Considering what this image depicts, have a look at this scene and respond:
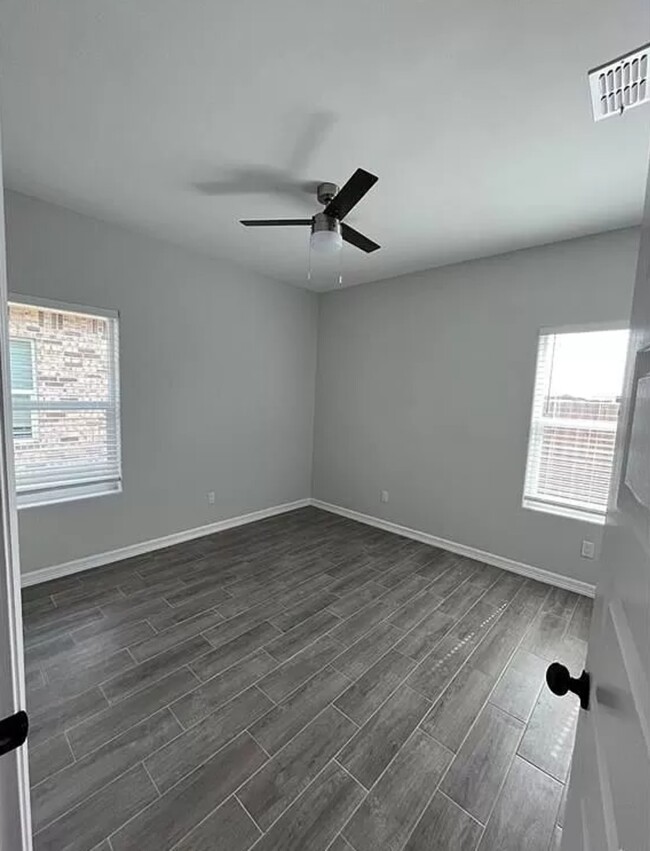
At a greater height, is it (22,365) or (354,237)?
(354,237)

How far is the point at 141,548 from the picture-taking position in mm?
3309

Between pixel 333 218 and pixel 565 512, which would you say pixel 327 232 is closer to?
pixel 333 218

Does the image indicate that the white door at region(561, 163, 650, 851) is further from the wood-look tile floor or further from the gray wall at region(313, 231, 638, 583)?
the gray wall at region(313, 231, 638, 583)

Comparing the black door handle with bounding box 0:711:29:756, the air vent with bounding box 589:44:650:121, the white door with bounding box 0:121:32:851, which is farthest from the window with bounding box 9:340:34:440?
the air vent with bounding box 589:44:650:121

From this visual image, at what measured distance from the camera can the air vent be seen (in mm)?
1350

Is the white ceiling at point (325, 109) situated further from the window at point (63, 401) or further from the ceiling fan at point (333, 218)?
the window at point (63, 401)

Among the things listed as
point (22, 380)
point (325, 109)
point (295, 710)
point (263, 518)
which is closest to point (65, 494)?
point (22, 380)

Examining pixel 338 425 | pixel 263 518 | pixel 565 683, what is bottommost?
pixel 263 518

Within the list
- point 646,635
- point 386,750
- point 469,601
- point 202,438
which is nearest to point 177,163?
point 202,438

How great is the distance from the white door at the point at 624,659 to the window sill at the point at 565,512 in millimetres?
2489

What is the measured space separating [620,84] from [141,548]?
4079mm

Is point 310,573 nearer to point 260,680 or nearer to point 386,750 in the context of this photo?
point 260,680

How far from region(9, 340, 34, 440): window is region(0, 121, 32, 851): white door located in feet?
8.28

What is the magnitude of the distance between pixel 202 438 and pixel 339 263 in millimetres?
2130
